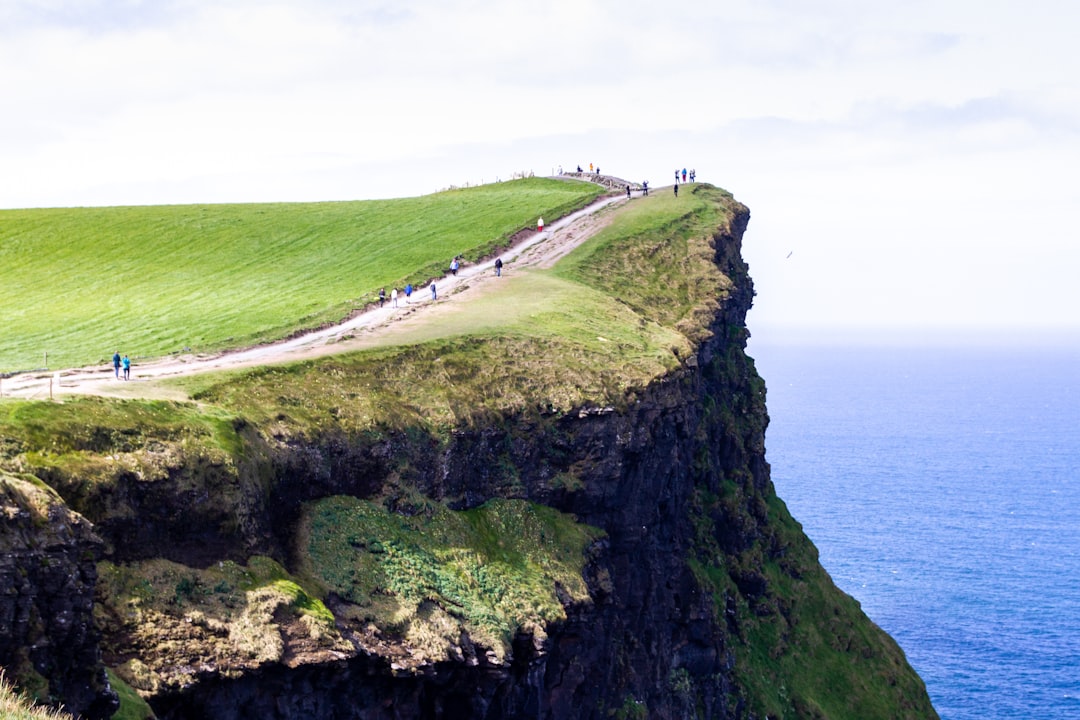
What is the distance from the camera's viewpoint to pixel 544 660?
5025 centimetres

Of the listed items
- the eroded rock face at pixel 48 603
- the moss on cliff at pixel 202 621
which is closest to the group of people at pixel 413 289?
the moss on cliff at pixel 202 621

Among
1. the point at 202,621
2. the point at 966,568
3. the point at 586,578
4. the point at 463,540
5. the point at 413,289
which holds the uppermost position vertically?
the point at 413,289

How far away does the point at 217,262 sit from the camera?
10725cm

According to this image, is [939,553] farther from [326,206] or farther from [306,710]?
[306,710]

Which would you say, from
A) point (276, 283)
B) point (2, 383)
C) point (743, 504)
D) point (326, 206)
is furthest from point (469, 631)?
point (326, 206)

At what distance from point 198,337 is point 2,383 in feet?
69.5

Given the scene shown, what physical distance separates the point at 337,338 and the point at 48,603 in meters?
36.0

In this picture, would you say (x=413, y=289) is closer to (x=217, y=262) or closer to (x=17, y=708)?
(x=217, y=262)

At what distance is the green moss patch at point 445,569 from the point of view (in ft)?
145

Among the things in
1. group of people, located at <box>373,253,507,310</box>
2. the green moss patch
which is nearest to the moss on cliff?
the green moss patch

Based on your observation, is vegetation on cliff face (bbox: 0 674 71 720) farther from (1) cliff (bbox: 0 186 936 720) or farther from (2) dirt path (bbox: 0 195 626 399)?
(2) dirt path (bbox: 0 195 626 399)

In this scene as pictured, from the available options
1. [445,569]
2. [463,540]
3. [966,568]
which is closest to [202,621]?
[445,569]

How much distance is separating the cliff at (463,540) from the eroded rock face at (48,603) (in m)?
0.18

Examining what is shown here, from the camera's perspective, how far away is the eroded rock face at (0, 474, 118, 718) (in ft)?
101
